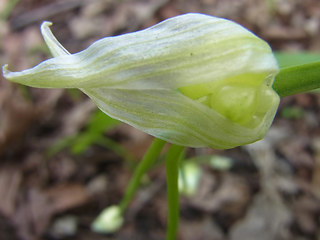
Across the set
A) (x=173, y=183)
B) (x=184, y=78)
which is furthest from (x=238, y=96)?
(x=173, y=183)

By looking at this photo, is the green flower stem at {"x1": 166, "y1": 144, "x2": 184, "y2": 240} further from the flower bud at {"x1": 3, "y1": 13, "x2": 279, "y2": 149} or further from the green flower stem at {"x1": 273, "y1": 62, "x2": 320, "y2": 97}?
the green flower stem at {"x1": 273, "y1": 62, "x2": 320, "y2": 97}

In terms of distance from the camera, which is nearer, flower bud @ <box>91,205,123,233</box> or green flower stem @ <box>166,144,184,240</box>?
green flower stem @ <box>166,144,184,240</box>

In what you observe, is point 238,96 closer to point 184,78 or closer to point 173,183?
point 184,78

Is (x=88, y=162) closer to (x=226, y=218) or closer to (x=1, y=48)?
(x=226, y=218)

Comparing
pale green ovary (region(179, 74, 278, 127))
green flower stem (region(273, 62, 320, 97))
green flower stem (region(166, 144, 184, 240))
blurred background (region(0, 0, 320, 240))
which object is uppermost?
pale green ovary (region(179, 74, 278, 127))

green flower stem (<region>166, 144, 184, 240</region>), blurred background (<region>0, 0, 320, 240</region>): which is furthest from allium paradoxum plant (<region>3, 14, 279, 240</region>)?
blurred background (<region>0, 0, 320, 240</region>)

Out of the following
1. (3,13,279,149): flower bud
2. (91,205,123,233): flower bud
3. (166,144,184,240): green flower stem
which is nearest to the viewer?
(3,13,279,149): flower bud

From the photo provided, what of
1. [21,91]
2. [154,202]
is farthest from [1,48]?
[154,202]
